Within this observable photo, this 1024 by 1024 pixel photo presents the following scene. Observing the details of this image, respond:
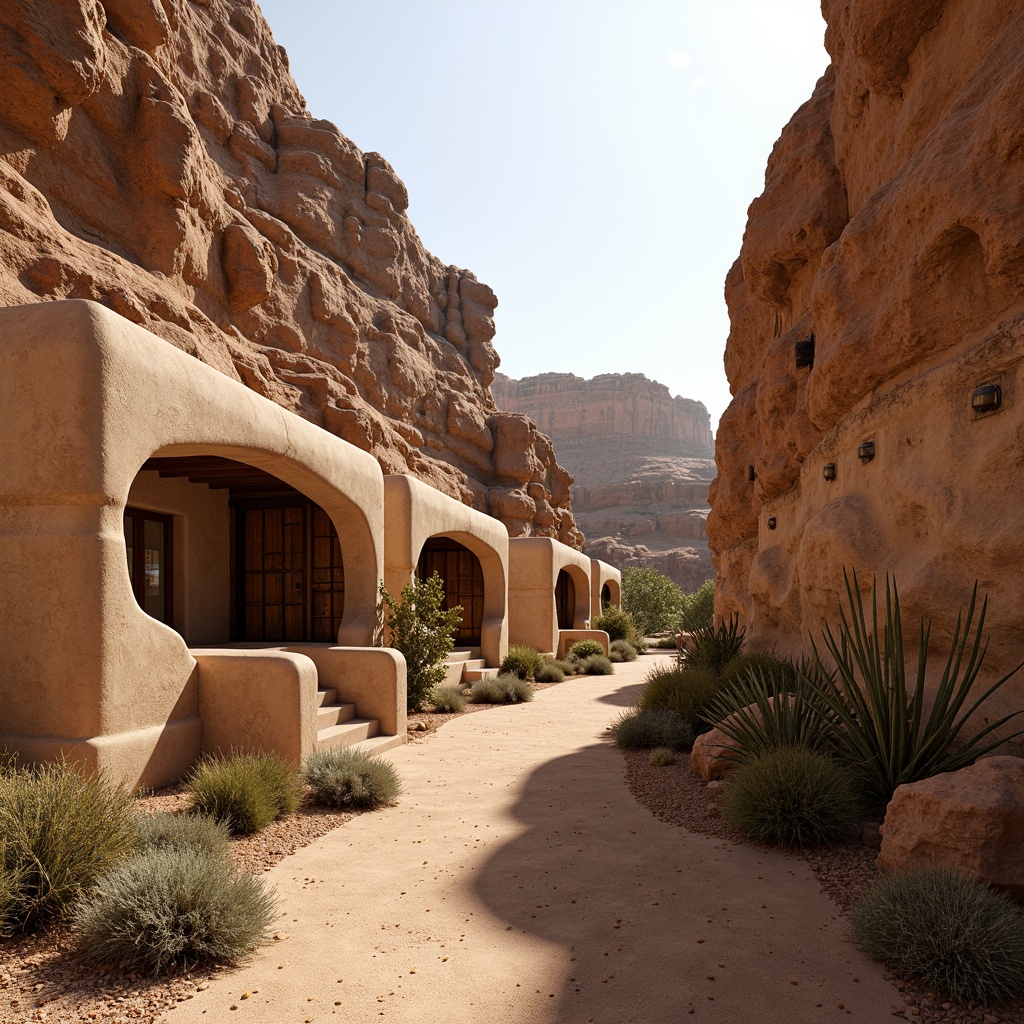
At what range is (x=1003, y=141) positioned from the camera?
17.4ft

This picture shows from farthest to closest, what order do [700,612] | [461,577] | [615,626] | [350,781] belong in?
1. [700,612]
2. [615,626]
3. [461,577]
4. [350,781]

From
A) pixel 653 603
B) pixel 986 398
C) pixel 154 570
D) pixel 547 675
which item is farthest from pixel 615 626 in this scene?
pixel 986 398

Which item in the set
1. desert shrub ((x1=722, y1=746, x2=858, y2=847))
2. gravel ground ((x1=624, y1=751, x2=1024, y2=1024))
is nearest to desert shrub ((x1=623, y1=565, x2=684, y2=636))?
gravel ground ((x1=624, y1=751, x2=1024, y2=1024))

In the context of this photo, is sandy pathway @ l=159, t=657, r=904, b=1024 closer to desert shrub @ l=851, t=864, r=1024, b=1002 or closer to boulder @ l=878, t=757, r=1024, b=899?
desert shrub @ l=851, t=864, r=1024, b=1002

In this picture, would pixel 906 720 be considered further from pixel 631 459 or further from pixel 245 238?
pixel 631 459

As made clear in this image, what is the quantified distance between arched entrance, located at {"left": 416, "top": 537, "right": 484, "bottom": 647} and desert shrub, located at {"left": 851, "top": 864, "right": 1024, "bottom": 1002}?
1360 cm

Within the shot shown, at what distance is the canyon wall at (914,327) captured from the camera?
17.2 feet

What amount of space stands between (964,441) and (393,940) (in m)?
5.06

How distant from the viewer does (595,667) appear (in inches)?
736

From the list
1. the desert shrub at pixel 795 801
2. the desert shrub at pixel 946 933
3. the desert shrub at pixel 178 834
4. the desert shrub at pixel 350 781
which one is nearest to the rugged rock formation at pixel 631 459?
the desert shrub at pixel 350 781

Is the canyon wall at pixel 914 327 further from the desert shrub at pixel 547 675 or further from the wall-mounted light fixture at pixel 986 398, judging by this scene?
the desert shrub at pixel 547 675

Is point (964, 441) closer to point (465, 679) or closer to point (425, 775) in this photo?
point (425, 775)

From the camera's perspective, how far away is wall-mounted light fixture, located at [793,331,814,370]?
1002 cm

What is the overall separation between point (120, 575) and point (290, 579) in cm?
686
